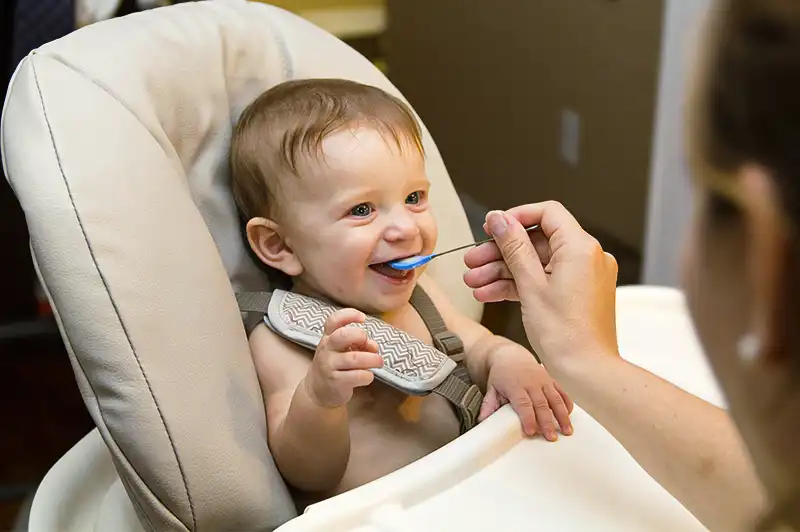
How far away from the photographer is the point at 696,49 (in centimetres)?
36

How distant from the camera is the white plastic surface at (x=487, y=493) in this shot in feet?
2.36

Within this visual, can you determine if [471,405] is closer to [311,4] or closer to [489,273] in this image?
[489,273]

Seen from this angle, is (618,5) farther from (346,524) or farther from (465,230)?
(346,524)

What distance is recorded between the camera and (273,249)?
982 mm

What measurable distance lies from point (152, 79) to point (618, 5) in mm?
1594

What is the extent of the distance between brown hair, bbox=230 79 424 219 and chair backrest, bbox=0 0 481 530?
0.20 feet

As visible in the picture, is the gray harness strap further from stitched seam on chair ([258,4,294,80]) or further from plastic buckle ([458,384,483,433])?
stitched seam on chair ([258,4,294,80])

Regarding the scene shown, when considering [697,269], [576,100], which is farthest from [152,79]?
[576,100]

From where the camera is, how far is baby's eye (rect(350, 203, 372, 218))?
932mm

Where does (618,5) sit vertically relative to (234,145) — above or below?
below

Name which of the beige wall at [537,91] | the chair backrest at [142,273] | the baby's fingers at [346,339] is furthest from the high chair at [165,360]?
the beige wall at [537,91]

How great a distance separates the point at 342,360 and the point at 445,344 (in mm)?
243

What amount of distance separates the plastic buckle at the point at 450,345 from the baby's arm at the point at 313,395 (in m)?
0.15

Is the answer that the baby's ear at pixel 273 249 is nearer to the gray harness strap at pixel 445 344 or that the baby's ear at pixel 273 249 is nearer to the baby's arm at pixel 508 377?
the gray harness strap at pixel 445 344
